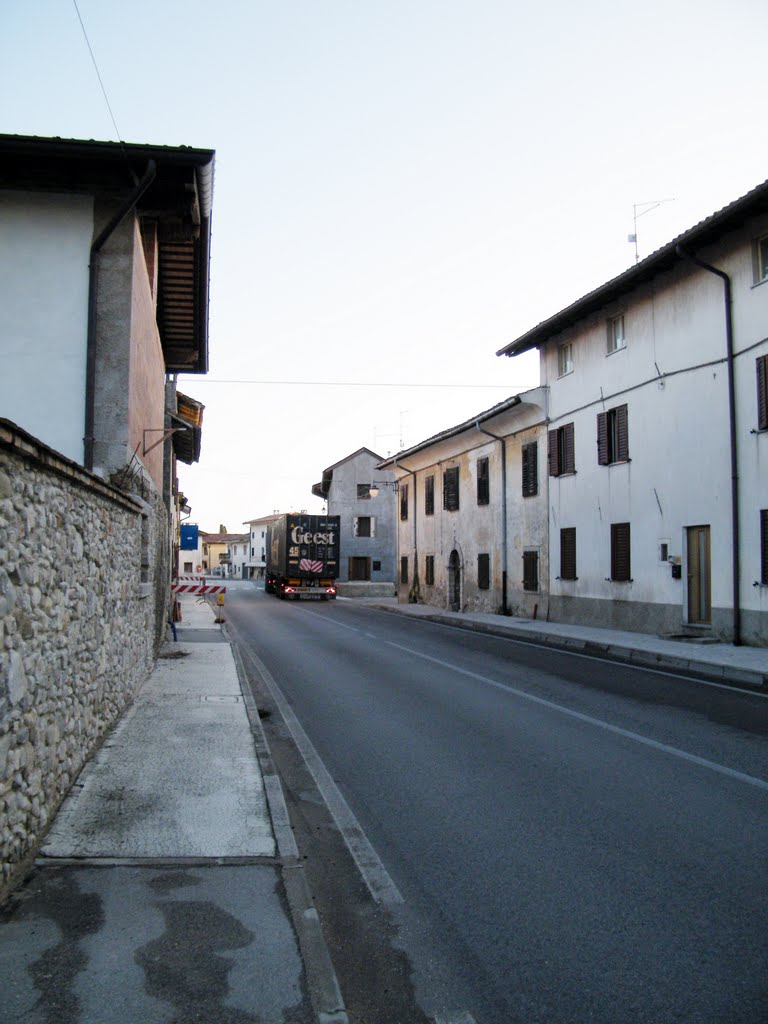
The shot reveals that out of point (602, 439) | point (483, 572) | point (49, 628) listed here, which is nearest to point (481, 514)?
point (483, 572)

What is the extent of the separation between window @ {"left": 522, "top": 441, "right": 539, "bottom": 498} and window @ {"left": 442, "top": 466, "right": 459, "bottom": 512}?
619 centimetres

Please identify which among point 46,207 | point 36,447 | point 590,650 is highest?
point 46,207

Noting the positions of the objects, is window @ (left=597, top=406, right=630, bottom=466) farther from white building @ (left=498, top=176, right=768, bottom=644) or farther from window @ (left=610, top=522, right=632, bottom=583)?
window @ (left=610, top=522, right=632, bottom=583)

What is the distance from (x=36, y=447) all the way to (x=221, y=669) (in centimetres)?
898

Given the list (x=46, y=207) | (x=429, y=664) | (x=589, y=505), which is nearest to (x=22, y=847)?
(x=46, y=207)

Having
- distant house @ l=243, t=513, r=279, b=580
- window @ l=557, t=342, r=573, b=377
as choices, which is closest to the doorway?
window @ l=557, t=342, r=573, b=377

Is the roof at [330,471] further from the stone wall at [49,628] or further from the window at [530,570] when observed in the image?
the stone wall at [49,628]

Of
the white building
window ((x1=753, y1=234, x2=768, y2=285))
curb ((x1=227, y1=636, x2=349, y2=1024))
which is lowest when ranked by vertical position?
curb ((x1=227, y1=636, x2=349, y2=1024))

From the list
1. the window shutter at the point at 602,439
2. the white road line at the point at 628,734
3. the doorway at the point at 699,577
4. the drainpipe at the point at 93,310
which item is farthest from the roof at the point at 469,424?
the drainpipe at the point at 93,310

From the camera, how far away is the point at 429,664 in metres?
13.7

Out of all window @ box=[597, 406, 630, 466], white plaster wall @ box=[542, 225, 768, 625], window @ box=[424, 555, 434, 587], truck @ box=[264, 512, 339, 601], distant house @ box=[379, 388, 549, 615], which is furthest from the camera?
truck @ box=[264, 512, 339, 601]

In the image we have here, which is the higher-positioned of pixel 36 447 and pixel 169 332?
pixel 169 332

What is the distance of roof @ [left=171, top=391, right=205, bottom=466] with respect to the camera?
76.7 feet

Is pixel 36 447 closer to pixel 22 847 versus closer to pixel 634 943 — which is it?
pixel 22 847
